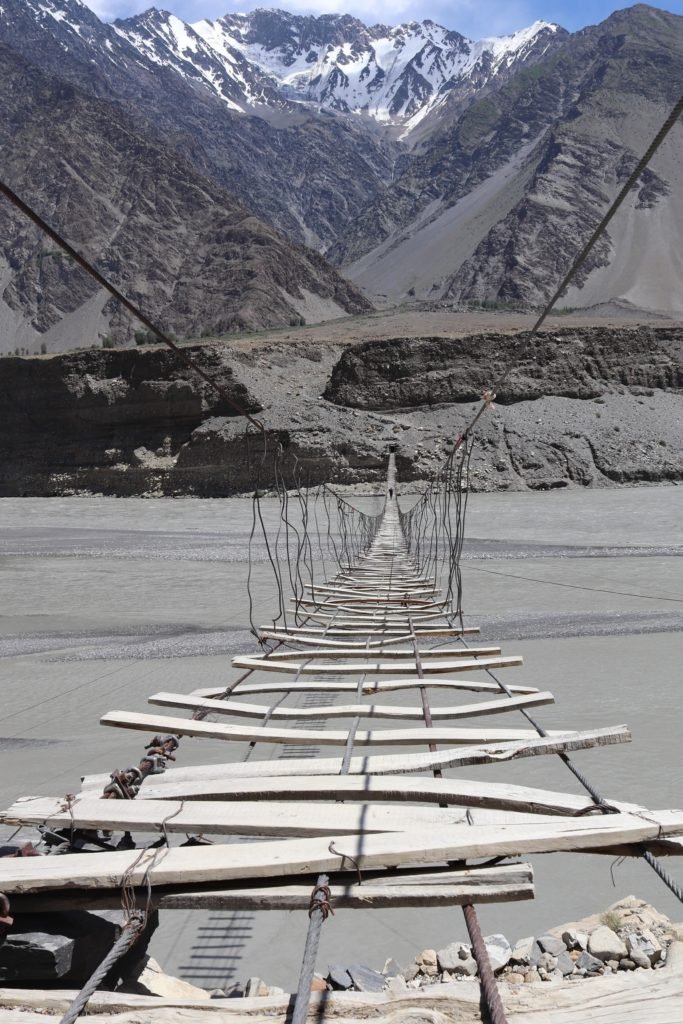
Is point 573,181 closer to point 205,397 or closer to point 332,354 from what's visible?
point 332,354

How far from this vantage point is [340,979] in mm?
2408

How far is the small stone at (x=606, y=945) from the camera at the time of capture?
8.17ft

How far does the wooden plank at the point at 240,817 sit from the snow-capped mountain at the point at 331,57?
16158 centimetres

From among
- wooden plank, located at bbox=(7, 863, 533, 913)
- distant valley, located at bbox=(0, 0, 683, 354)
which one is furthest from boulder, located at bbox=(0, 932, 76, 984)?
distant valley, located at bbox=(0, 0, 683, 354)

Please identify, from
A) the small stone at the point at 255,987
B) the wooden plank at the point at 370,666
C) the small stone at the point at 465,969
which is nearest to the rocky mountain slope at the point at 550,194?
the wooden plank at the point at 370,666

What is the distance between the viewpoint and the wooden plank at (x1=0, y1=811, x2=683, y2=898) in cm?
156

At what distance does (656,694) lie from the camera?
5328 millimetres

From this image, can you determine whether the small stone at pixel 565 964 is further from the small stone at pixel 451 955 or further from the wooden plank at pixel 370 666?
the wooden plank at pixel 370 666

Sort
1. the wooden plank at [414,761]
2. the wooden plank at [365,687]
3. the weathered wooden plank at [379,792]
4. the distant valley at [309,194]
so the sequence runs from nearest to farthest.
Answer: the weathered wooden plank at [379,792]
the wooden plank at [414,761]
the wooden plank at [365,687]
the distant valley at [309,194]

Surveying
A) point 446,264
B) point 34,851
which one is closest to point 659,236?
point 446,264

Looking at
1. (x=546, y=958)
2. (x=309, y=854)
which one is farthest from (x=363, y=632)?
(x=309, y=854)

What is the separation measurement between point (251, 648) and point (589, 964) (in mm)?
4780

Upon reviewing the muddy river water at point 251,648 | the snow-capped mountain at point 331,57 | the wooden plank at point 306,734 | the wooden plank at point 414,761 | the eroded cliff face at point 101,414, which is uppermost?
the snow-capped mountain at point 331,57

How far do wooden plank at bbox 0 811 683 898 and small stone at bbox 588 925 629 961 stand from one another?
0.98 meters
